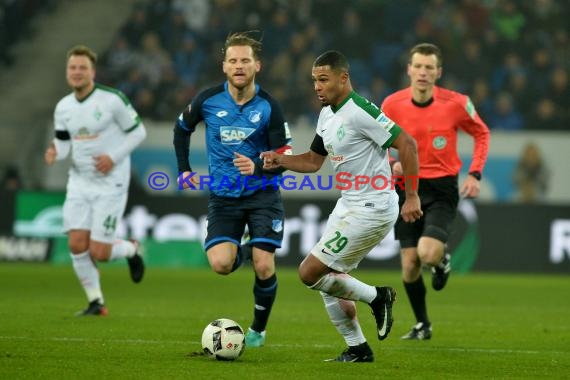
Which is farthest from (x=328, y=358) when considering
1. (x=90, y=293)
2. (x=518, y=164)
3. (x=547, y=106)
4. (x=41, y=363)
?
(x=547, y=106)

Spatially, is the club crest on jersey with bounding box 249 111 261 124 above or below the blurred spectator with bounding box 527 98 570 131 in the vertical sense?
below

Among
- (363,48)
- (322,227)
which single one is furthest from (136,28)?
(322,227)

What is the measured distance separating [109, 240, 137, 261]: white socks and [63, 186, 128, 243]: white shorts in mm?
217

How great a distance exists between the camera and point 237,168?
27.5 feet

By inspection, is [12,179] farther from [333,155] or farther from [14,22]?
[333,155]

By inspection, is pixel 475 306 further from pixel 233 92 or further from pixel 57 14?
pixel 57 14

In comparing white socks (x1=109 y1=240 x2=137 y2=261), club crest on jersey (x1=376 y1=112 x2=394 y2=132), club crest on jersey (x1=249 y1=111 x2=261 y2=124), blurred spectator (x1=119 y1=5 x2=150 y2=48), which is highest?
blurred spectator (x1=119 y1=5 x2=150 y2=48)

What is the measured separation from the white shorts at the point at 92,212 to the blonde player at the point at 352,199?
3.76m

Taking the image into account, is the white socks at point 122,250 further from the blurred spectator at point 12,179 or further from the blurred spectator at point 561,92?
the blurred spectator at point 561,92

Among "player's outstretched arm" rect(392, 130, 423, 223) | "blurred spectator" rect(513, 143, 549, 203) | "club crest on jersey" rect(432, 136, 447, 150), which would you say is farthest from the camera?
"blurred spectator" rect(513, 143, 549, 203)

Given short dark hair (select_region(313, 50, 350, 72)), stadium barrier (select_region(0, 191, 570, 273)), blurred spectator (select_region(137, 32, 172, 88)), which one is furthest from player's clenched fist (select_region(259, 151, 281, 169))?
blurred spectator (select_region(137, 32, 172, 88))

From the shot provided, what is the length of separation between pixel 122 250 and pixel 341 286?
14.7ft

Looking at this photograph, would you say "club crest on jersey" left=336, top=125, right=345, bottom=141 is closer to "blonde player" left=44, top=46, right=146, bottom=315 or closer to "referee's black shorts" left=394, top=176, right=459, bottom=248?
"referee's black shorts" left=394, top=176, right=459, bottom=248

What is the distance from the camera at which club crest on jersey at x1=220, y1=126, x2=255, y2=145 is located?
27.6 ft
